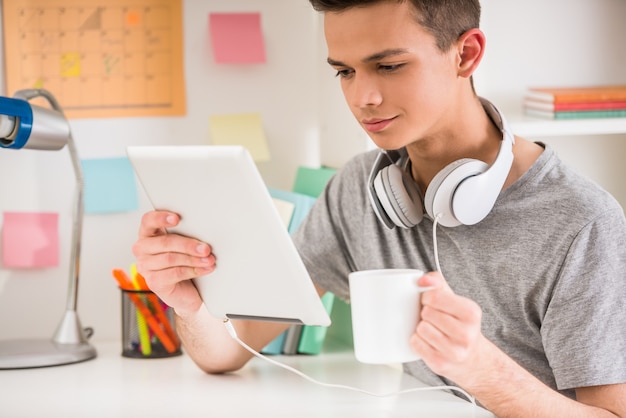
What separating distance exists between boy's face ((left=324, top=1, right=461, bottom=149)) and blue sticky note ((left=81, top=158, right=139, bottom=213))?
2.27ft

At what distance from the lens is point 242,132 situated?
1.98m

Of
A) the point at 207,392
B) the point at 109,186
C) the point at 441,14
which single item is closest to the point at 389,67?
the point at 441,14

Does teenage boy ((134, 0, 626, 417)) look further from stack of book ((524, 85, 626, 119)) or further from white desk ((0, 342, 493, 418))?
stack of book ((524, 85, 626, 119))

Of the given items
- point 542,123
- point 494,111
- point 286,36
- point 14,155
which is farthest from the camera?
point 286,36

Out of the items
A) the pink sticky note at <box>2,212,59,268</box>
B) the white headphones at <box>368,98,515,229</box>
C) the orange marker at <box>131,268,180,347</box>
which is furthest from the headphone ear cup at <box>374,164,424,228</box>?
the pink sticky note at <box>2,212,59,268</box>

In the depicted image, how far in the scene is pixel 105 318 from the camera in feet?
6.34

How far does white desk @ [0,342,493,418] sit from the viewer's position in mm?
1345

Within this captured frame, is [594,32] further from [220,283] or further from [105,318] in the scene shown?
[105,318]

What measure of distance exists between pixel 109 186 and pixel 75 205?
178 millimetres

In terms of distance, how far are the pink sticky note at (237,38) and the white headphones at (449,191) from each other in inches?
24.5

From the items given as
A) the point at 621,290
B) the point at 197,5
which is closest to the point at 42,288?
the point at 197,5

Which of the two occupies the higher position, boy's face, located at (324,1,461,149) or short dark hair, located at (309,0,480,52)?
short dark hair, located at (309,0,480,52)

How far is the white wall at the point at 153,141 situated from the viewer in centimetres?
189

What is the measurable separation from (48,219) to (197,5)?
0.50m
